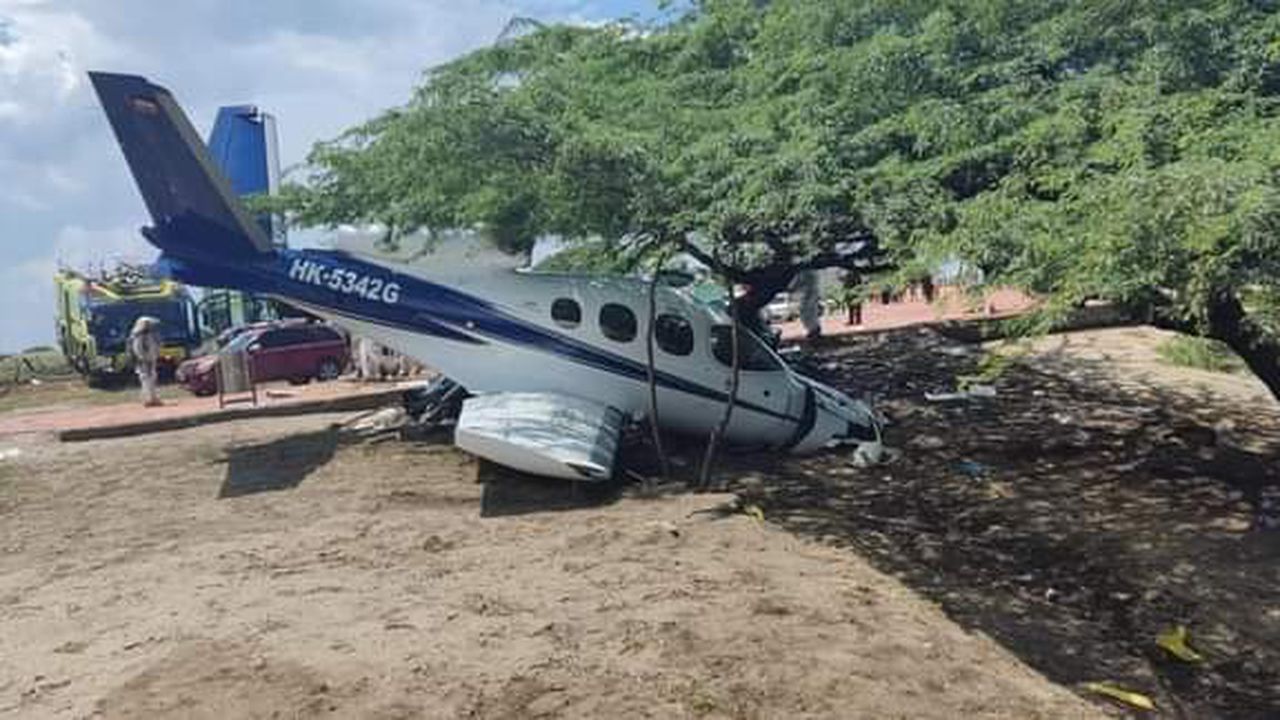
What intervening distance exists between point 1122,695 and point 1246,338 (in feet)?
13.0

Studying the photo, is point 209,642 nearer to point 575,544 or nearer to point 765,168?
point 575,544

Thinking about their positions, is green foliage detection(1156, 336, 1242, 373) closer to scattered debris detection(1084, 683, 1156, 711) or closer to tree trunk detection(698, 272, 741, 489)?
tree trunk detection(698, 272, 741, 489)

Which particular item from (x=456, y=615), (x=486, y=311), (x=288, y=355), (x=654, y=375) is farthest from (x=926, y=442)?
(x=288, y=355)

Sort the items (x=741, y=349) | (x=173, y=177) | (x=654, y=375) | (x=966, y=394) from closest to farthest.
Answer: (x=654, y=375), (x=741, y=349), (x=173, y=177), (x=966, y=394)

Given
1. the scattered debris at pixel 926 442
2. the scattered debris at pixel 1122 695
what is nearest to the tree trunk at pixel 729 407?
the scattered debris at pixel 926 442

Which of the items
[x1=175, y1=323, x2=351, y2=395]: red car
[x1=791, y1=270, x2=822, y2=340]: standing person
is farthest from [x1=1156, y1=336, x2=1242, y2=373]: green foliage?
[x1=175, y1=323, x2=351, y2=395]: red car

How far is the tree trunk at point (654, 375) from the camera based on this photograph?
1245 centimetres

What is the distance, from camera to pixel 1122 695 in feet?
22.0

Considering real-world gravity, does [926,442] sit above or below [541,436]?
below

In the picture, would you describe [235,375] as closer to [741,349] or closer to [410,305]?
[410,305]

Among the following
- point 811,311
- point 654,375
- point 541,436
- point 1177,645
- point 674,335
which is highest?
point 811,311

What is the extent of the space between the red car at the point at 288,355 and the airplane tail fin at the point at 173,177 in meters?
12.0

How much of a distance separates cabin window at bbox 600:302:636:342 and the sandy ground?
2.39 m

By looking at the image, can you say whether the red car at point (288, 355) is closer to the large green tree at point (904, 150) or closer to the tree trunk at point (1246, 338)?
the large green tree at point (904, 150)
